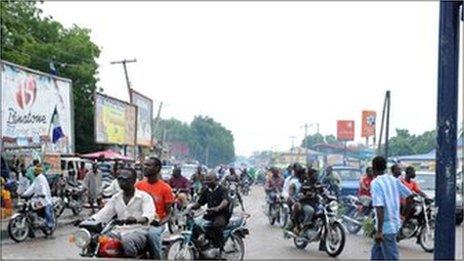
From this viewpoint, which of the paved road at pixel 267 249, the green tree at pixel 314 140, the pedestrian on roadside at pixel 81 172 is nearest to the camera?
the paved road at pixel 267 249

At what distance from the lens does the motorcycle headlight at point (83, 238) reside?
24.1ft

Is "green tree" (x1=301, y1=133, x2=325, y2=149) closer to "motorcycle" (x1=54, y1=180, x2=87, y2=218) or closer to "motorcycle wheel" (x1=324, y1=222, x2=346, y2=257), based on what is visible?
"motorcycle" (x1=54, y1=180, x2=87, y2=218)

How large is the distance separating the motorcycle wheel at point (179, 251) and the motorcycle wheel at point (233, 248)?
0.99 metres

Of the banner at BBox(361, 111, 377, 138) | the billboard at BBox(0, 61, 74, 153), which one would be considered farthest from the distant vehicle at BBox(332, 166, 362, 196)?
the banner at BBox(361, 111, 377, 138)

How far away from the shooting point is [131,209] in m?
7.77

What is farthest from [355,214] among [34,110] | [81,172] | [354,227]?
[81,172]

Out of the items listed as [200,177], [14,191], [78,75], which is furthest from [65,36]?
[200,177]

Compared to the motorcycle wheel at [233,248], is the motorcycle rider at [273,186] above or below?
below

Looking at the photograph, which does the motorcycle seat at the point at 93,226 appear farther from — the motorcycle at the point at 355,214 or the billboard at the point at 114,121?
the billboard at the point at 114,121

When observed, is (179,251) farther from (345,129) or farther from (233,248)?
(345,129)

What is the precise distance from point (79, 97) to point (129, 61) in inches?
156

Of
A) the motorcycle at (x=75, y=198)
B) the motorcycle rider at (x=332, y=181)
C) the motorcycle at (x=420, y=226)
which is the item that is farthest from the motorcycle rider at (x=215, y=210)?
the motorcycle rider at (x=332, y=181)

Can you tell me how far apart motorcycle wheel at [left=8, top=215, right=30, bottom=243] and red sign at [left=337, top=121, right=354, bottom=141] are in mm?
77821

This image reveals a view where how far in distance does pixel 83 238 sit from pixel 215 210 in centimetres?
364
